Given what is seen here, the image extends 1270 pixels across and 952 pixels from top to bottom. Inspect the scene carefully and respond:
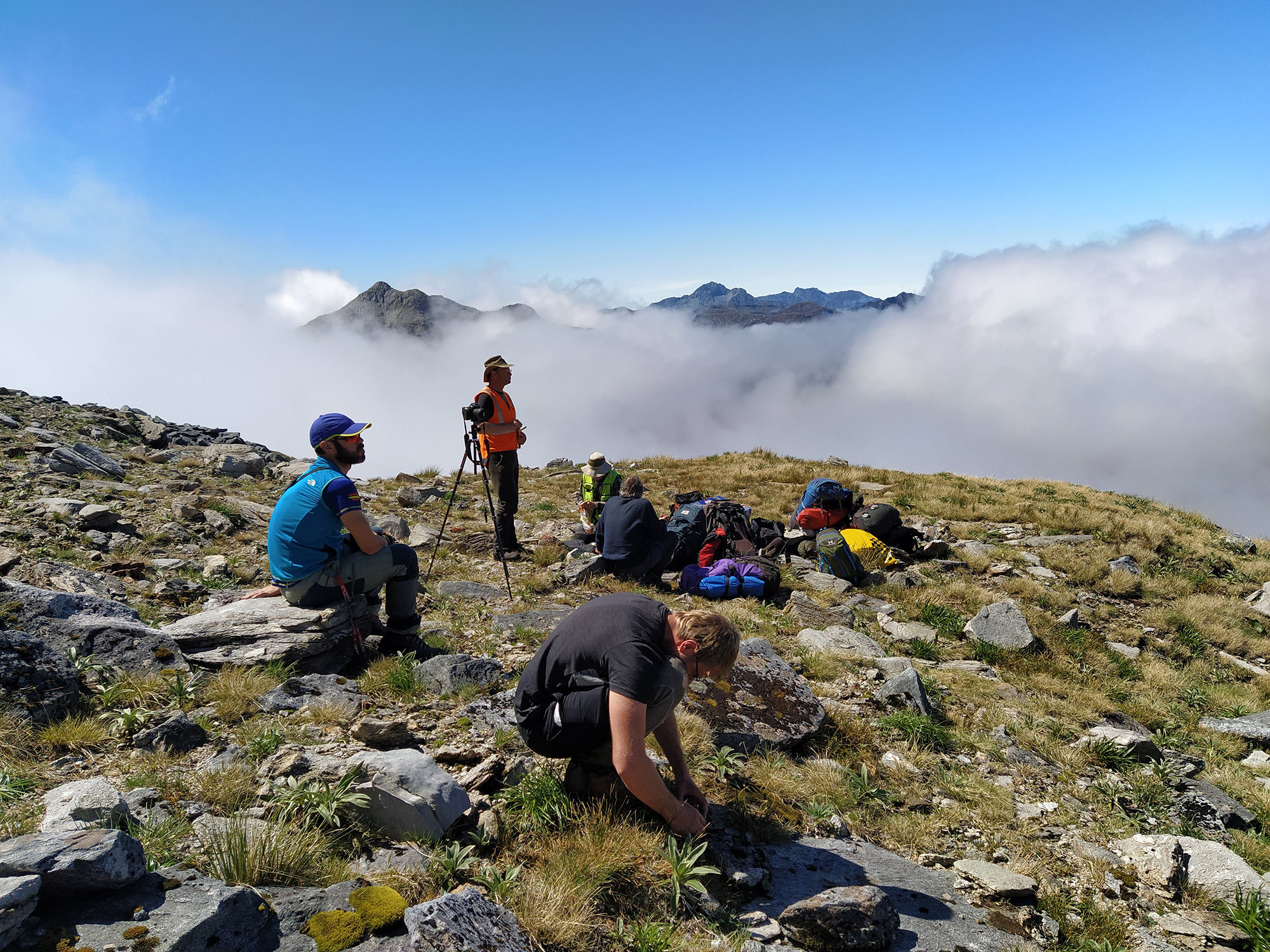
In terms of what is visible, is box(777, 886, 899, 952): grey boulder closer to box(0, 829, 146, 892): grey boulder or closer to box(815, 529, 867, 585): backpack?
box(0, 829, 146, 892): grey boulder

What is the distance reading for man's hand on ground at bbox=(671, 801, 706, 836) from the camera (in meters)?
3.65

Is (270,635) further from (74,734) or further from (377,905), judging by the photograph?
(377,905)

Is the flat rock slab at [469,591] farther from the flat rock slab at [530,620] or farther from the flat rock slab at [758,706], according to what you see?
the flat rock slab at [758,706]

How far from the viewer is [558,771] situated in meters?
4.37

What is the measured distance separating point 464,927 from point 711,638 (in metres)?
1.74

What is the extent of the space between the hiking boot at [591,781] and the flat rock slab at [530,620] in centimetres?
341

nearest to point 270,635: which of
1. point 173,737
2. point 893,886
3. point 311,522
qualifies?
point 311,522

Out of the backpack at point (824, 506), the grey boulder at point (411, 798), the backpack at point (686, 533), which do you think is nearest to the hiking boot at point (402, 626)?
the grey boulder at point (411, 798)

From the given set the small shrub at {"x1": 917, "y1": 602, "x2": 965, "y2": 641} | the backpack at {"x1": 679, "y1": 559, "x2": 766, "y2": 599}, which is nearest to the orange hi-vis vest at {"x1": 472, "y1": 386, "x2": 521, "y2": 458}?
the backpack at {"x1": 679, "y1": 559, "x2": 766, "y2": 599}

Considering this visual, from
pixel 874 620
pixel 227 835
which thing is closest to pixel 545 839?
pixel 227 835

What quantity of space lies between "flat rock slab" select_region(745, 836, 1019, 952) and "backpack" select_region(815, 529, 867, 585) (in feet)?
23.2

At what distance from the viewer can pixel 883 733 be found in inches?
242

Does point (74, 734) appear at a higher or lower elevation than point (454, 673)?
higher

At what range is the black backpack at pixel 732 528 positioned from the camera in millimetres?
11211
